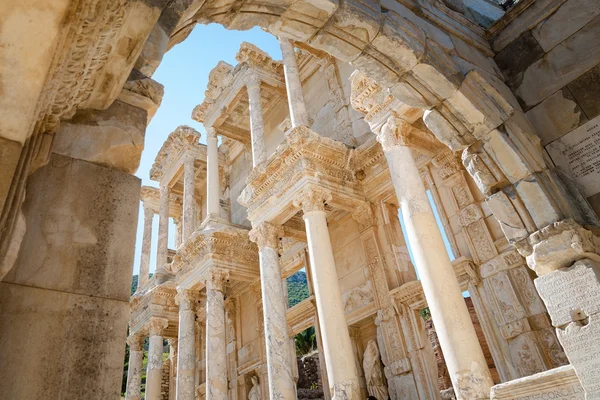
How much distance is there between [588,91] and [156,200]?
19.4m

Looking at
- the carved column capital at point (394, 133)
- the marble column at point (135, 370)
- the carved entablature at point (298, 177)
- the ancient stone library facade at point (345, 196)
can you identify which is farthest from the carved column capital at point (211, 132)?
the carved column capital at point (394, 133)

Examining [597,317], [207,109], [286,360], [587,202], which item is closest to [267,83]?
[207,109]

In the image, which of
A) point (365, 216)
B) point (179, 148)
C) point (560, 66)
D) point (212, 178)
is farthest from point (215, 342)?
point (560, 66)

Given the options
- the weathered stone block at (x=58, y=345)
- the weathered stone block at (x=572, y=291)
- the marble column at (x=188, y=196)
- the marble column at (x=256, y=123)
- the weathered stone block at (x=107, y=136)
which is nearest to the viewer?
the weathered stone block at (x=58, y=345)

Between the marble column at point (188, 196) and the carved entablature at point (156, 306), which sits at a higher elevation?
the marble column at point (188, 196)

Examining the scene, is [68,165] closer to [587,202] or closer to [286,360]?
[587,202]

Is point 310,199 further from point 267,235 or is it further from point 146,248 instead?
point 146,248

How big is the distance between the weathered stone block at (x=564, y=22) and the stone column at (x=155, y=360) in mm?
14765

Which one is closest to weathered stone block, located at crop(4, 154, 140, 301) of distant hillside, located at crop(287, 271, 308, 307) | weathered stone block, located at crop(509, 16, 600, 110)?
weathered stone block, located at crop(509, 16, 600, 110)

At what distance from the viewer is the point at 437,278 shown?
7.08 metres

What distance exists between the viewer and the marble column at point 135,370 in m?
16.3

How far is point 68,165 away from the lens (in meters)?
2.39

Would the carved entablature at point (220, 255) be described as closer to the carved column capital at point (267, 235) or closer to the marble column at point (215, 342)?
the marble column at point (215, 342)

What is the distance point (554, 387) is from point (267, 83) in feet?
41.4
